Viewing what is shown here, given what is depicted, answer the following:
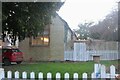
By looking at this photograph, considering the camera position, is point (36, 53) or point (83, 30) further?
point (83, 30)

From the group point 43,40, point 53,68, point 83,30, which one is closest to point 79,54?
point 43,40

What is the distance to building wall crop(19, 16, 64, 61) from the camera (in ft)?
73.8

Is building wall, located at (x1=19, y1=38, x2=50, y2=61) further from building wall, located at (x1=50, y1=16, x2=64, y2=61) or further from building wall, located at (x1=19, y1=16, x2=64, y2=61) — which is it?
building wall, located at (x1=50, y1=16, x2=64, y2=61)

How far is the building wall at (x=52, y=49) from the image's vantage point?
22500 mm

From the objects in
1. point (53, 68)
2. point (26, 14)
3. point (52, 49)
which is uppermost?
point (26, 14)

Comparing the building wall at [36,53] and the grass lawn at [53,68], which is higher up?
the building wall at [36,53]

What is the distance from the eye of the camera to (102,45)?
2470cm

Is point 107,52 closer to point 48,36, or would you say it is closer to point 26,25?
point 48,36

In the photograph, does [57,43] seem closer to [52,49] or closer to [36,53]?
[52,49]

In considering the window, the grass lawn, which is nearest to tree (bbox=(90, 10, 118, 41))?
the grass lawn

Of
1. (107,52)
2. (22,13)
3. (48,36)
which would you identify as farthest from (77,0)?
(107,52)

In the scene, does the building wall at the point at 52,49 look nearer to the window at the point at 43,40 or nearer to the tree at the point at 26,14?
the window at the point at 43,40

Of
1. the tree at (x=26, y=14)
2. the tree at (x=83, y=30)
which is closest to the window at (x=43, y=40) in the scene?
the tree at (x=26, y=14)

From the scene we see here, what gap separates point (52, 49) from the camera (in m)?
22.5
